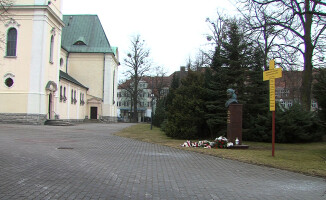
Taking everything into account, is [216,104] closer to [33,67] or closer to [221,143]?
[221,143]

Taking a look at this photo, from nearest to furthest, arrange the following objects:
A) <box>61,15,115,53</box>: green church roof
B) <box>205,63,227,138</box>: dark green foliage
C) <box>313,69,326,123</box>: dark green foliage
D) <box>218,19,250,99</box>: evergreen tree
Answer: <box>313,69,326,123</box>: dark green foliage
<box>205,63,227,138</box>: dark green foliage
<box>218,19,250,99</box>: evergreen tree
<box>61,15,115,53</box>: green church roof

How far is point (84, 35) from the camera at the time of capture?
55.3 metres

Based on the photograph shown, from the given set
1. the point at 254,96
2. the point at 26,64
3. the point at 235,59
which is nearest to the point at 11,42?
the point at 26,64

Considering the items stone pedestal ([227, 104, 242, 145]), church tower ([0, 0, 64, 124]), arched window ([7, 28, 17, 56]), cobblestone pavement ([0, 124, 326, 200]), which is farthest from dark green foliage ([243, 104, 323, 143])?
arched window ([7, 28, 17, 56])

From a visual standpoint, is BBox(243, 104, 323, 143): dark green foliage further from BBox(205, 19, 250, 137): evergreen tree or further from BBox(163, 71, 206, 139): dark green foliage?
BBox(163, 71, 206, 139): dark green foliage

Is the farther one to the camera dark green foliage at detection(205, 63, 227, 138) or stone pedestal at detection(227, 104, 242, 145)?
dark green foliage at detection(205, 63, 227, 138)

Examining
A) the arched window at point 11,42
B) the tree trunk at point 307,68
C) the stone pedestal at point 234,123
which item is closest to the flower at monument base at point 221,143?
the stone pedestal at point 234,123

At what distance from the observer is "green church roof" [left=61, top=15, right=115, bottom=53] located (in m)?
53.6

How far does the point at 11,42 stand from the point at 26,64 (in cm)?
321

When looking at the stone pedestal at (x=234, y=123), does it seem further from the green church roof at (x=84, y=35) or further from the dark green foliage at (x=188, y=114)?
the green church roof at (x=84, y=35)

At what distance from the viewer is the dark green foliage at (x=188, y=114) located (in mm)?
19625

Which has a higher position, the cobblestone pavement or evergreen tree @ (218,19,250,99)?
evergreen tree @ (218,19,250,99)

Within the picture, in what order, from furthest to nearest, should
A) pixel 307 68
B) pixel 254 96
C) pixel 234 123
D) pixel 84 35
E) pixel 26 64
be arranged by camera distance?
pixel 84 35, pixel 26 64, pixel 307 68, pixel 254 96, pixel 234 123

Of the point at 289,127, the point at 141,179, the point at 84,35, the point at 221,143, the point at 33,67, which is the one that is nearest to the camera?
the point at 141,179
